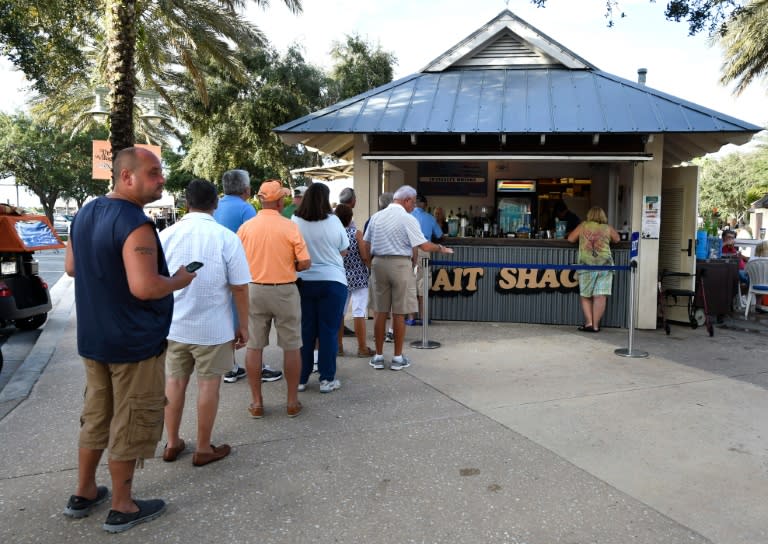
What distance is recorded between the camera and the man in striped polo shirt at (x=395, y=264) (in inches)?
244

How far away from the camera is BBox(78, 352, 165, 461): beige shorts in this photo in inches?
120

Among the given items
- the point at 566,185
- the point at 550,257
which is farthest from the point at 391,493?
the point at 566,185

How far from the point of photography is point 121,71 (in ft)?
32.8

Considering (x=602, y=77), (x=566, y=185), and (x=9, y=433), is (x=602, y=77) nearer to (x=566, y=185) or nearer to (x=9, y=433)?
(x=566, y=185)

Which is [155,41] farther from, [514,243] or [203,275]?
[203,275]

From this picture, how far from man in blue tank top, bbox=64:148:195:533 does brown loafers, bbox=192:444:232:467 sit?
0.67m

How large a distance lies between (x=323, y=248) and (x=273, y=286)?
0.69 m

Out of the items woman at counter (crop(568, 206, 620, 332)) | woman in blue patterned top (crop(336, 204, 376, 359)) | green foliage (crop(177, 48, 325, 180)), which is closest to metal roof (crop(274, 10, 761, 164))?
woman at counter (crop(568, 206, 620, 332))

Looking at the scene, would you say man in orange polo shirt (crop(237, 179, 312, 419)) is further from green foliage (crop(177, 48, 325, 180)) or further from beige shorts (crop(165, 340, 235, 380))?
green foliage (crop(177, 48, 325, 180))

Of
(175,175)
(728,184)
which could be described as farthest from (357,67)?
(728,184)

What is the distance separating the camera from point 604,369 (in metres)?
6.32

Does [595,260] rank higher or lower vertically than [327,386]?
higher

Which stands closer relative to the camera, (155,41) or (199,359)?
(199,359)

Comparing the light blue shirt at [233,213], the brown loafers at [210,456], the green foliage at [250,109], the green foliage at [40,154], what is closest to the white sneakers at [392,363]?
the light blue shirt at [233,213]
